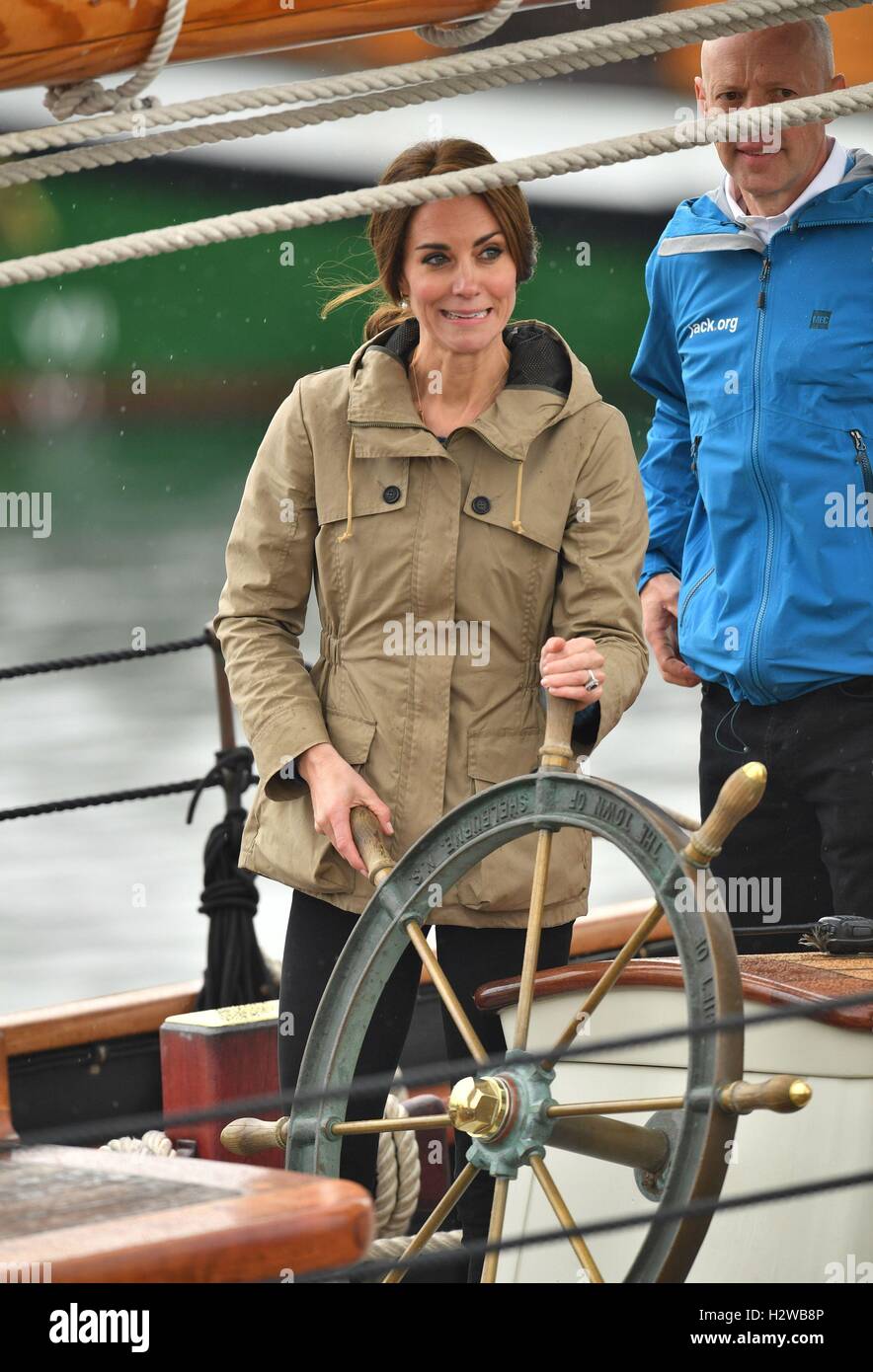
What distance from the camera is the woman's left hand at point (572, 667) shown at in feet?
4.81

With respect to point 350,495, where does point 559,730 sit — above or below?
below

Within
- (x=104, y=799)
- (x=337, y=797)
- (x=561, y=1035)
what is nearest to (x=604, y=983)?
(x=561, y=1035)

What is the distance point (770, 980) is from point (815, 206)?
0.75 metres

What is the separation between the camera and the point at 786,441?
179 centimetres

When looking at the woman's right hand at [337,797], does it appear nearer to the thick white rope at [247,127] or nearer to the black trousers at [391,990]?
the black trousers at [391,990]

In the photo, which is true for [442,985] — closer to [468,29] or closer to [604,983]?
[604,983]

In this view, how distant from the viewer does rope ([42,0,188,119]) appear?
1.12 meters

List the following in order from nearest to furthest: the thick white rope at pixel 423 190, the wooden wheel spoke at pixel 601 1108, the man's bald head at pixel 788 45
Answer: the thick white rope at pixel 423 190 < the wooden wheel spoke at pixel 601 1108 < the man's bald head at pixel 788 45

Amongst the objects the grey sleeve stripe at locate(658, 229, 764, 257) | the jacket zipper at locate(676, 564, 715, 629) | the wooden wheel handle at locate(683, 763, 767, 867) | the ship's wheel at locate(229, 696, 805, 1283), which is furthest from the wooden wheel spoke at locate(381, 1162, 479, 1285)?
the grey sleeve stripe at locate(658, 229, 764, 257)

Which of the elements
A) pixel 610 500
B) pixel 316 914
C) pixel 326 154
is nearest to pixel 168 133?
pixel 610 500

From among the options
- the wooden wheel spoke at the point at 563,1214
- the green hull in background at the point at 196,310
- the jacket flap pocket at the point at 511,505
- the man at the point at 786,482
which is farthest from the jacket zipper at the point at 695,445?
the green hull in background at the point at 196,310

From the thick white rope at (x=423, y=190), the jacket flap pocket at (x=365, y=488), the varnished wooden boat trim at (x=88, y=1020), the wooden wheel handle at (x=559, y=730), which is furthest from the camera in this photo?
the varnished wooden boat trim at (x=88, y=1020)

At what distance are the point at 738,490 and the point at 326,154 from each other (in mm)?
9901

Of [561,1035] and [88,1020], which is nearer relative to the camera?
[561,1035]
